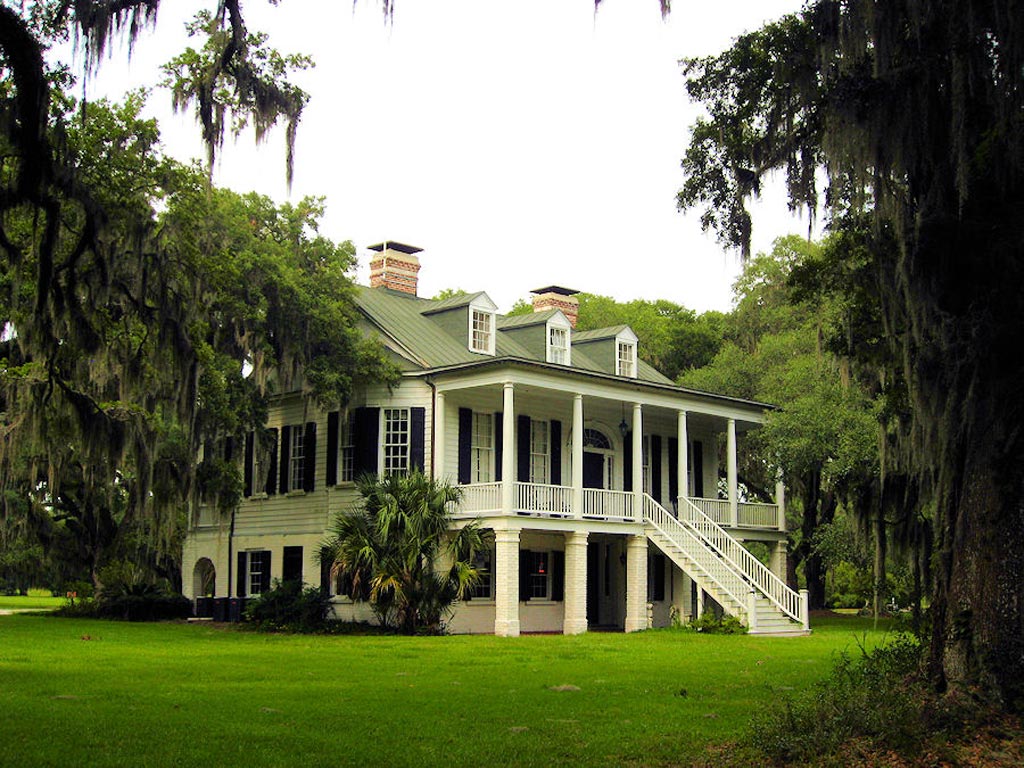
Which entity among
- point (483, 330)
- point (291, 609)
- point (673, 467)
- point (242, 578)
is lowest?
point (291, 609)

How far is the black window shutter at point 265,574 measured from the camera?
1143 inches

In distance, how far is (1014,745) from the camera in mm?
8516

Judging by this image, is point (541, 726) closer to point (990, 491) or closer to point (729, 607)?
point (990, 491)

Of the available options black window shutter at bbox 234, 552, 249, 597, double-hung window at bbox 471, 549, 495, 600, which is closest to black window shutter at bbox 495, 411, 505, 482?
double-hung window at bbox 471, 549, 495, 600

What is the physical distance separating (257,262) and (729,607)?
12377 millimetres

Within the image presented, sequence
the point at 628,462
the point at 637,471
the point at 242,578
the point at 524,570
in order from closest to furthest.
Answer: the point at 637,471, the point at 524,570, the point at 242,578, the point at 628,462

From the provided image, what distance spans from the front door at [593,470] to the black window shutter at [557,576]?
2134mm

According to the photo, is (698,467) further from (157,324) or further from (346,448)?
(157,324)

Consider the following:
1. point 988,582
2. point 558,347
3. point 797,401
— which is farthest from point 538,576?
point 988,582

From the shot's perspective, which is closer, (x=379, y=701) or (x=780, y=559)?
(x=379, y=701)

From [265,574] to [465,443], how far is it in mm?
6602

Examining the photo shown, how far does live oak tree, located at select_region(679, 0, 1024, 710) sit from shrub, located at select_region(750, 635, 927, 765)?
53 cm

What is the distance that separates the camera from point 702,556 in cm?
2623

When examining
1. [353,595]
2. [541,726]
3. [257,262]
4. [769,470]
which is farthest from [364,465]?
[541,726]
